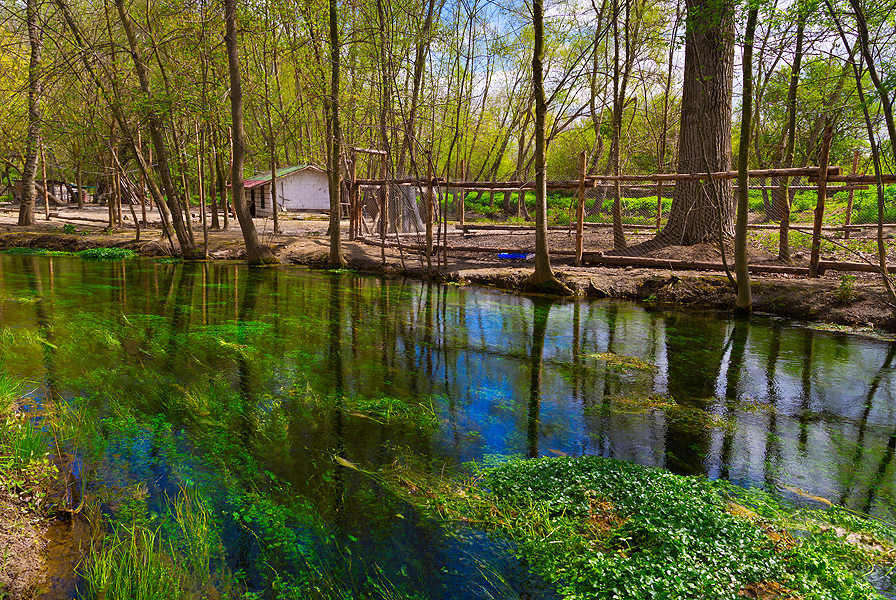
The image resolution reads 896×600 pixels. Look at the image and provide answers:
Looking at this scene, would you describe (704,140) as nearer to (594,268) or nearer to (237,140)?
(594,268)

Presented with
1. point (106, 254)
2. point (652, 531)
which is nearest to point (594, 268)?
point (652, 531)

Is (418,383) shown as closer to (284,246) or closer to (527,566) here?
(527,566)

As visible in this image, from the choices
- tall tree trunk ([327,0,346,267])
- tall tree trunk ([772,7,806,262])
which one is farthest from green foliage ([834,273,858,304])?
tall tree trunk ([327,0,346,267])

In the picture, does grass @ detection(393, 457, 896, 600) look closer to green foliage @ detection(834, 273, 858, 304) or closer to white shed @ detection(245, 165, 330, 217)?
green foliage @ detection(834, 273, 858, 304)

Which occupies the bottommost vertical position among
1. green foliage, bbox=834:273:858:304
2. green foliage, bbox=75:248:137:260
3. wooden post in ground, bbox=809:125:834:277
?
green foliage, bbox=834:273:858:304

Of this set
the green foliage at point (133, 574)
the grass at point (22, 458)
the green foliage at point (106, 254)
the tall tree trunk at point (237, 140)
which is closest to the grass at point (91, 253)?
the green foliage at point (106, 254)

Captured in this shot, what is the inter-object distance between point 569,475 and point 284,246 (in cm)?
1346

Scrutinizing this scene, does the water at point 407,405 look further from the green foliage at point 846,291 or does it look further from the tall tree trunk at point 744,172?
the green foliage at point 846,291

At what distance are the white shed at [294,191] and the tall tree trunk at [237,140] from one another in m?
17.6

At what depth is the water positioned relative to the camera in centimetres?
346

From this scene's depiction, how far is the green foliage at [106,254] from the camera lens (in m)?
15.7

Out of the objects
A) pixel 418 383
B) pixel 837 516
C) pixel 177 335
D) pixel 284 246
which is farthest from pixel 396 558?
pixel 284 246

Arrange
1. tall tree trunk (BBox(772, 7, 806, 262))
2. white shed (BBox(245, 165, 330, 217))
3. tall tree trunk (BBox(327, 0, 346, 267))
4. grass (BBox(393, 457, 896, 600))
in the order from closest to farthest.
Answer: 1. grass (BBox(393, 457, 896, 600))
2. tall tree trunk (BBox(772, 7, 806, 262))
3. tall tree trunk (BBox(327, 0, 346, 267))
4. white shed (BBox(245, 165, 330, 217))

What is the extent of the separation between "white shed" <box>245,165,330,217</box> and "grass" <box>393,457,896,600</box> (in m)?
29.5
